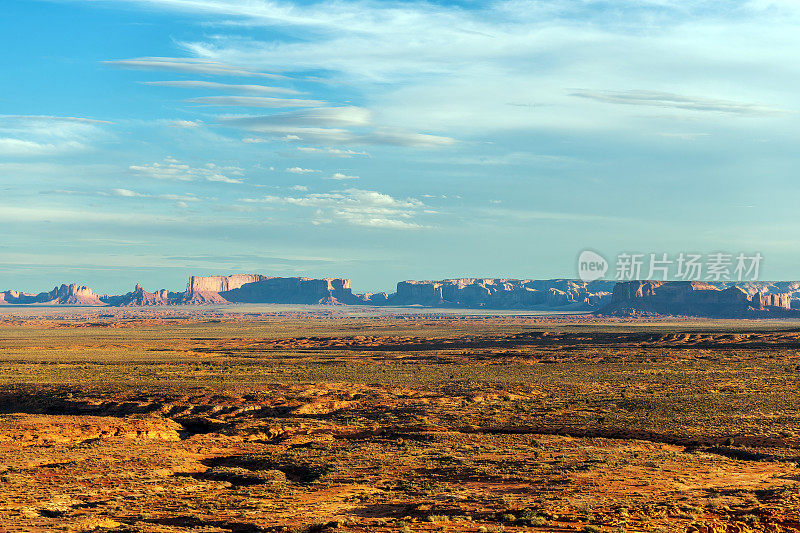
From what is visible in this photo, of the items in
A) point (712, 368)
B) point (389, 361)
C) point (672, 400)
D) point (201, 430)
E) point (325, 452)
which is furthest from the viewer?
point (389, 361)

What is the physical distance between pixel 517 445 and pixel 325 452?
8.75 meters

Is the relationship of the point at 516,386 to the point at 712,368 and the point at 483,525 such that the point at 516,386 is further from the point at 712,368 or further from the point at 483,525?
the point at 483,525

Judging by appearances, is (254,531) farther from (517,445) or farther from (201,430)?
(201,430)

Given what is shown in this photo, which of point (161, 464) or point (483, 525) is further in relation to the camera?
point (161, 464)

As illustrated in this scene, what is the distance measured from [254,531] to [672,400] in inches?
1462

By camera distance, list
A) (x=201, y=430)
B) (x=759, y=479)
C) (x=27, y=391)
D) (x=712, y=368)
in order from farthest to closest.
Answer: (x=712, y=368) → (x=27, y=391) → (x=201, y=430) → (x=759, y=479)

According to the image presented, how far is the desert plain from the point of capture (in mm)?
21031

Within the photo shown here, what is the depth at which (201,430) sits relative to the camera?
1604 inches

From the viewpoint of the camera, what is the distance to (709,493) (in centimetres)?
2391

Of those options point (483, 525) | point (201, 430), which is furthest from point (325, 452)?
point (483, 525)

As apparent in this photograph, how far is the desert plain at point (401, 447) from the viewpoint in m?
21.0

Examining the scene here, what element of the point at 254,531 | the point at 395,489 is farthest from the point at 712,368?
the point at 254,531

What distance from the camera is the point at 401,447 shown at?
33469 mm

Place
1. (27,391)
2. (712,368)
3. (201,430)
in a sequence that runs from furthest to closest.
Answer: (712,368), (27,391), (201,430)
